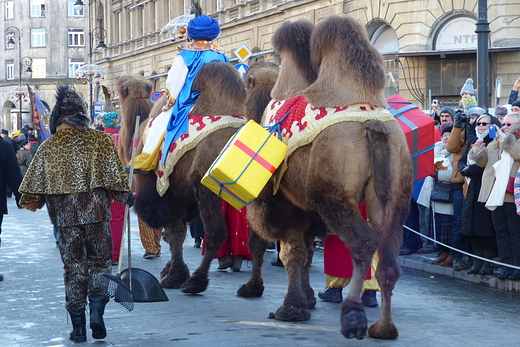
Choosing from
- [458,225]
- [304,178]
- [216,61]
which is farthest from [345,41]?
[458,225]

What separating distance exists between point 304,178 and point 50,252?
23.1 feet

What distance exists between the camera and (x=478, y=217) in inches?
397

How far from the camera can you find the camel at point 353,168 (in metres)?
6.30

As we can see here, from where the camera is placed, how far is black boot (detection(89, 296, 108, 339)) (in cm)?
662

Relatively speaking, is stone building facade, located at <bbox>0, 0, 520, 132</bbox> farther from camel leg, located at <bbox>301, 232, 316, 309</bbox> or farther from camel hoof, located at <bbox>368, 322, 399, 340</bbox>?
camel hoof, located at <bbox>368, 322, 399, 340</bbox>

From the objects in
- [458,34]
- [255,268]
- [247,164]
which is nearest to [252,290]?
[255,268]

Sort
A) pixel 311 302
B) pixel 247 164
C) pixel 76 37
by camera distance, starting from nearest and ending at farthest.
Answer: pixel 247 164
pixel 311 302
pixel 76 37

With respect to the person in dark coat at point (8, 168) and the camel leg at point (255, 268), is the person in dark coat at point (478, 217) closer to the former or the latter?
the camel leg at point (255, 268)

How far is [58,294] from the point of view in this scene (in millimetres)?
8836

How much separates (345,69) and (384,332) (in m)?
1.98

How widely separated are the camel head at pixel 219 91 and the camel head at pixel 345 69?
2043 millimetres

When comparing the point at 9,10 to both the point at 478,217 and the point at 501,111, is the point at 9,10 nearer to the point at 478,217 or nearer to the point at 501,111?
the point at 501,111

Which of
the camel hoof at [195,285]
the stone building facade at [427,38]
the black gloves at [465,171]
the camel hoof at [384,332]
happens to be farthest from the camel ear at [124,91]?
the stone building facade at [427,38]

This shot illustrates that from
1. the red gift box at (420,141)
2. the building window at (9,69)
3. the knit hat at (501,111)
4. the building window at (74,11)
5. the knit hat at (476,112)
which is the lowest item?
the red gift box at (420,141)
